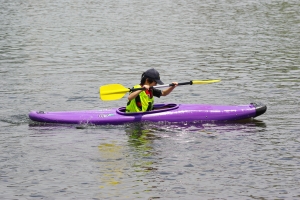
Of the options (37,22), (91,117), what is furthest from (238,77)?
(37,22)

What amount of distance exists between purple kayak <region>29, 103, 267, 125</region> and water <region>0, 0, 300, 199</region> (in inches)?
7.8

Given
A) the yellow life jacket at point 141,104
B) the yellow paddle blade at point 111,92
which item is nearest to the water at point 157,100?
the yellow life jacket at point 141,104

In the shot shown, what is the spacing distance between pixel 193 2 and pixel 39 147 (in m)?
34.0

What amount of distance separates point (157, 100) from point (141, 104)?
10.2ft

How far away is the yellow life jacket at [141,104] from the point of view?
1403 centimetres

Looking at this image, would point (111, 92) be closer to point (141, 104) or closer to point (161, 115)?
point (141, 104)

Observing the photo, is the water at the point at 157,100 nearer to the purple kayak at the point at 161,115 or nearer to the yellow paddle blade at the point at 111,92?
the purple kayak at the point at 161,115

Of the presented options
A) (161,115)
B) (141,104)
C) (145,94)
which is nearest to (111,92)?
(141,104)

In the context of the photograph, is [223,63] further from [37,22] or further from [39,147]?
[37,22]

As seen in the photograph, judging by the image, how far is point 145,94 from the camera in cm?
1400

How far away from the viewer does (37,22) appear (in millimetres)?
34781

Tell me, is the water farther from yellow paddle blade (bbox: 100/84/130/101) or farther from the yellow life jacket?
yellow paddle blade (bbox: 100/84/130/101)

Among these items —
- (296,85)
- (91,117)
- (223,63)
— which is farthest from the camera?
(223,63)

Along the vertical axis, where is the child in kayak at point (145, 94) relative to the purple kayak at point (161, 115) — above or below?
above
